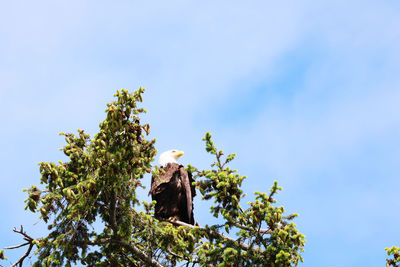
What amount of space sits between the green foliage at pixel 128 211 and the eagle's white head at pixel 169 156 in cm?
270

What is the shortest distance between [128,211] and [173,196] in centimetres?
234

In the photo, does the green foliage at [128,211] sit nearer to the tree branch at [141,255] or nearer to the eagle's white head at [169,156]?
the tree branch at [141,255]

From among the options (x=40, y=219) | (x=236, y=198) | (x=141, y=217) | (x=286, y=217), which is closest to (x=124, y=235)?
(x=141, y=217)

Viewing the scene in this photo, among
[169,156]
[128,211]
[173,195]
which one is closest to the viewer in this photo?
[128,211]

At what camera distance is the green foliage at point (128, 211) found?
7539 mm

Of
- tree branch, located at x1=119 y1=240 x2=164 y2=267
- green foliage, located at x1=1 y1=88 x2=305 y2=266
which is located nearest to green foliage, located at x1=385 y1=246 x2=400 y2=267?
green foliage, located at x1=1 y1=88 x2=305 y2=266

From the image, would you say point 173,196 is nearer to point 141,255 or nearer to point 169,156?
point 169,156

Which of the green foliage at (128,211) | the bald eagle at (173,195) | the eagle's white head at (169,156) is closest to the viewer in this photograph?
the green foliage at (128,211)

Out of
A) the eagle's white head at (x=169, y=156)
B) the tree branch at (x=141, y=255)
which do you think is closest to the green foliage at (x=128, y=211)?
the tree branch at (x=141, y=255)

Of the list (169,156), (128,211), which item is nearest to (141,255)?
(128,211)

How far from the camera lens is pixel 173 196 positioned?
10422 mm

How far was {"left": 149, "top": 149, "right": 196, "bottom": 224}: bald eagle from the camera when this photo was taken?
10.4m

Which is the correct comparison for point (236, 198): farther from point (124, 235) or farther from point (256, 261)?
point (124, 235)

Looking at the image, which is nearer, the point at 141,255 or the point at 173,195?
the point at 141,255
